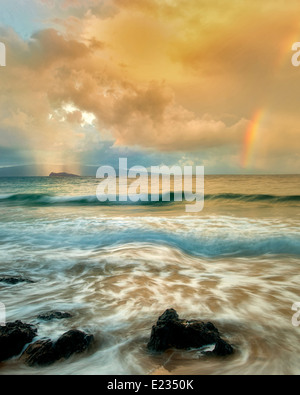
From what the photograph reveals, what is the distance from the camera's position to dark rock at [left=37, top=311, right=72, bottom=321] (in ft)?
12.1

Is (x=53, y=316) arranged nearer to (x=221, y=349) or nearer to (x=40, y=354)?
(x=40, y=354)

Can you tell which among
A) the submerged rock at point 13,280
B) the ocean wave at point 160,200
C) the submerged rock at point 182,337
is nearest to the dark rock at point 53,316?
the submerged rock at point 182,337

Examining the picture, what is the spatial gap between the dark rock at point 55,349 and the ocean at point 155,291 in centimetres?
8

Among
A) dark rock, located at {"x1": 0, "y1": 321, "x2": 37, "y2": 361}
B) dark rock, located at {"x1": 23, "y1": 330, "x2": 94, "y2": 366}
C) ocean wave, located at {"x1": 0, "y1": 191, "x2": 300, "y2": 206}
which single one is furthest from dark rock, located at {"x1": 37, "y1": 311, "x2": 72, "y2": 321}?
ocean wave, located at {"x1": 0, "y1": 191, "x2": 300, "y2": 206}

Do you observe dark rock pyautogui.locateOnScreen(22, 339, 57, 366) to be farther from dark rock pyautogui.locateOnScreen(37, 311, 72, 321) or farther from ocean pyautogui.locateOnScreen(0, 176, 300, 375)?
dark rock pyautogui.locateOnScreen(37, 311, 72, 321)

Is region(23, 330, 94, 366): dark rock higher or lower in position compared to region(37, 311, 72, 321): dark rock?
higher

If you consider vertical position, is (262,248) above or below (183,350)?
below

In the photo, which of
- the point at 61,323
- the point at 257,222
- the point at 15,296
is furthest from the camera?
the point at 257,222

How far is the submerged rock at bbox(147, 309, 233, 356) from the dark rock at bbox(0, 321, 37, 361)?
137 centimetres
